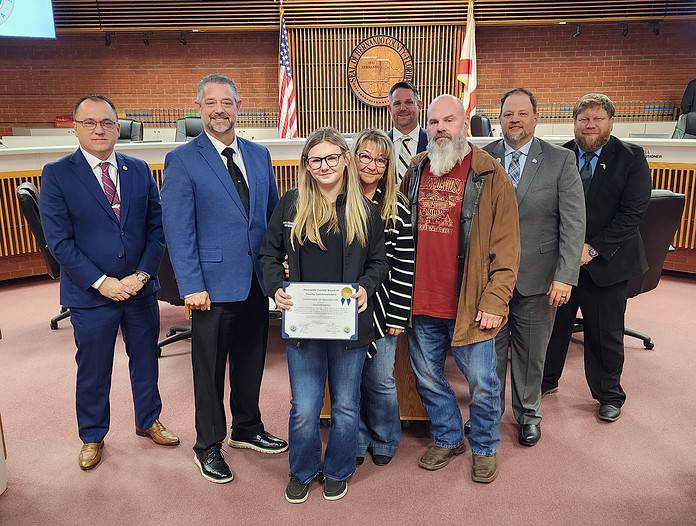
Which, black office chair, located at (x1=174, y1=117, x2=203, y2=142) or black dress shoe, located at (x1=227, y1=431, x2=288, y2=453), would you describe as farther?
black office chair, located at (x1=174, y1=117, x2=203, y2=142)

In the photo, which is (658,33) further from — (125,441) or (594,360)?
(125,441)

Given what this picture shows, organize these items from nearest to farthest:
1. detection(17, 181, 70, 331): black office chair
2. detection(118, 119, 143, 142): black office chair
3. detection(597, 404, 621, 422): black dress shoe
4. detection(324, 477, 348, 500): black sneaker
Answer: detection(324, 477, 348, 500): black sneaker → detection(597, 404, 621, 422): black dress shoe → detection(17, 181, 70, 331): black office chair → detection(118, 119, 143, 142): black office chair

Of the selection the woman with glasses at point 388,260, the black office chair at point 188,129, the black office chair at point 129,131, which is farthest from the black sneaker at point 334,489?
the black office chair at point 129,131

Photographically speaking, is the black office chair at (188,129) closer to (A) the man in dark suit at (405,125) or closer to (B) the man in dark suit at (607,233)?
(A) the man in dark suit at (405,125)

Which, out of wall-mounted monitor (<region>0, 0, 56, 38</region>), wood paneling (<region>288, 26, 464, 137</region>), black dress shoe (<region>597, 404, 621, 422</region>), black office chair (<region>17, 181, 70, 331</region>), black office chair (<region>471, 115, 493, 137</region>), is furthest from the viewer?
wood paneling (<region>288, 26, 464, 137</region>)

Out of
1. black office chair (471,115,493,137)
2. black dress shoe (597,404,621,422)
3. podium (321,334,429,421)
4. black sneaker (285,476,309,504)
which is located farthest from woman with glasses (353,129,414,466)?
black office chair (471,115,493,137)

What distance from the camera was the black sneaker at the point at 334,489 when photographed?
2.33m

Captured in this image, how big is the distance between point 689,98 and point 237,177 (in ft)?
25.8

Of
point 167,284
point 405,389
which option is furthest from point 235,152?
point 167,284

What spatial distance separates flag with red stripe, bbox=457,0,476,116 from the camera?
8.48 m

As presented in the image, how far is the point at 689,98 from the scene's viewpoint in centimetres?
803

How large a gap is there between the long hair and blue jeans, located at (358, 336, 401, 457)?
0.51 metres

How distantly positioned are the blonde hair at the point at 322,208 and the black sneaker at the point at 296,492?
977mm

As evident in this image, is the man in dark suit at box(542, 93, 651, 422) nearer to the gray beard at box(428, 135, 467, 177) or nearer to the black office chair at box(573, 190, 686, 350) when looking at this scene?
the black office chair at box(573, 190, 686, 350)
